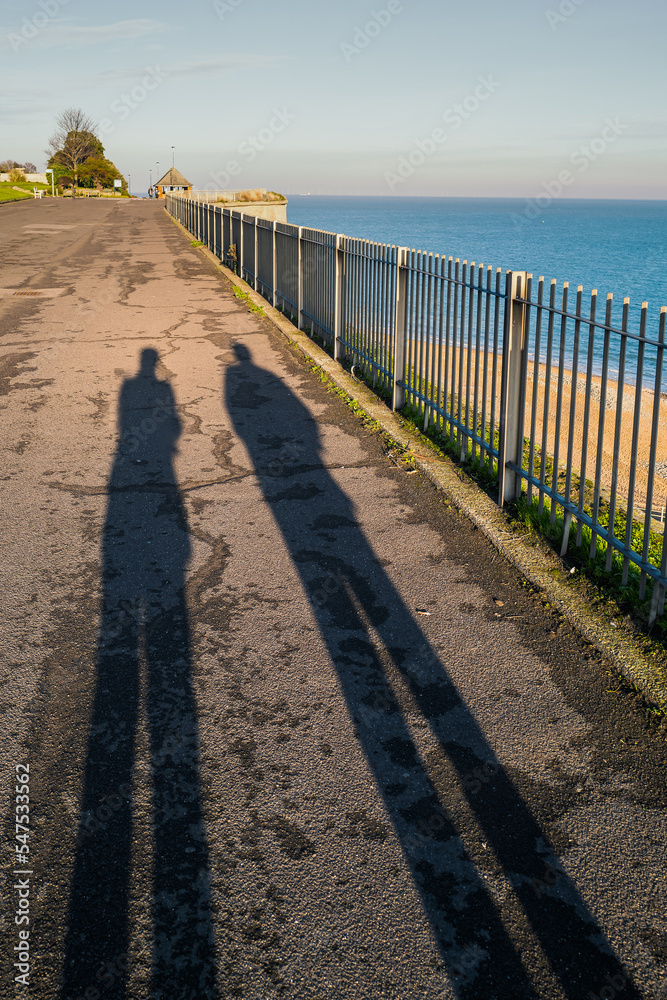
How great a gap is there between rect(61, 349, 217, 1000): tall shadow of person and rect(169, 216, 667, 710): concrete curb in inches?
78.0

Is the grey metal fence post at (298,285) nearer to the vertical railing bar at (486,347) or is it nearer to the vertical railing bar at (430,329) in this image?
the vertical railing bar at (430,329)

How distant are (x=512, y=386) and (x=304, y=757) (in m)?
3.29

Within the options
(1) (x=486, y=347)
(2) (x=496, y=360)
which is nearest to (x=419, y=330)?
(1) (x=486, y=347)

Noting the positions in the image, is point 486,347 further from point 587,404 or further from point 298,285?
point 298,285

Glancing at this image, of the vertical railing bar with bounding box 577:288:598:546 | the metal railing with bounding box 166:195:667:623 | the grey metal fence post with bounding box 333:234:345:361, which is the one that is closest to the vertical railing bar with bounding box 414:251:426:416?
the metal railing with bounding box 166:195:667:623

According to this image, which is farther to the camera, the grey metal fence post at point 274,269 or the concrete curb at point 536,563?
the grey metal fence post at point 274,269

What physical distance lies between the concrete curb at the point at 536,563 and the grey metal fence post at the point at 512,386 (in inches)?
8.8

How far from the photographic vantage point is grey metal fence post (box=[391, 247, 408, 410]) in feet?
26.7

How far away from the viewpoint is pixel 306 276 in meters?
12.6

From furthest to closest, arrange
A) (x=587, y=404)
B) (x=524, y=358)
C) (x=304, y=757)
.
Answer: (x=524, y=358), (x=587, y=404), (x=304, y=757)

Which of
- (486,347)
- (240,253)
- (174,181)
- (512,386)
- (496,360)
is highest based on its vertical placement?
(174,181)

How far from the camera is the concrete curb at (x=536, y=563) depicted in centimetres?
391

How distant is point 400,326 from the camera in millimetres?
8281

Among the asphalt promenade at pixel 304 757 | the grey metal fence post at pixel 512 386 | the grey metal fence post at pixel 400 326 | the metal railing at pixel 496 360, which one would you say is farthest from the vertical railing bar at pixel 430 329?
the grey metal fence post at pixel 512 386
